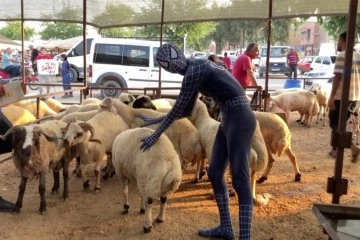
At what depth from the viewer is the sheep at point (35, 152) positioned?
5012 millimetres

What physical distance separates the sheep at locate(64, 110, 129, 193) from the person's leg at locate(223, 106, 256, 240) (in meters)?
2.36

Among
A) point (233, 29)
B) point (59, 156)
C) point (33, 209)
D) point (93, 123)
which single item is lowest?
point (33, 209)

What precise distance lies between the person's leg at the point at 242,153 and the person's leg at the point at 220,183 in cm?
25

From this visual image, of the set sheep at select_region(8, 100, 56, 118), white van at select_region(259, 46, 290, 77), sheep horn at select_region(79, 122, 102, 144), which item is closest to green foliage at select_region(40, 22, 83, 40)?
white van at select_region(259, 46, 290, 77)

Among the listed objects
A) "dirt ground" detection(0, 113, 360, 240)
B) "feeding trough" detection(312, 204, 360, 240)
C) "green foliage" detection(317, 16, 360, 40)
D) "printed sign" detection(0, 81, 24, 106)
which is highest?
"green foliage" detection(317, 16, 360, 40)

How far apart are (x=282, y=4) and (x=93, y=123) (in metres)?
4.64

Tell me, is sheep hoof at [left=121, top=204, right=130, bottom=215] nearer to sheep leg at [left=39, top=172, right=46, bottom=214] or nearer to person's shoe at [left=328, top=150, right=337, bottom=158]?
sheep leg at [left=39, top=172, right=46, bottom=214]

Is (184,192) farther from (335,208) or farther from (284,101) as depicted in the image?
(284,101)

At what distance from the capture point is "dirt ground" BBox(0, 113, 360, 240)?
4621 mm

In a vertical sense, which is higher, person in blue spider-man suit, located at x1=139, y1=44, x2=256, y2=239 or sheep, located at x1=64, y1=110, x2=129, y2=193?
person in blue spider-man suit, located at x1=139, y1=44, x2=256, y2=239

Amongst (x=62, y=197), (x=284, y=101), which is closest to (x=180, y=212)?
(x=62, y=197)

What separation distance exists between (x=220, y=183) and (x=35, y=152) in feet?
7.76

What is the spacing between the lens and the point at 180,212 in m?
5.23

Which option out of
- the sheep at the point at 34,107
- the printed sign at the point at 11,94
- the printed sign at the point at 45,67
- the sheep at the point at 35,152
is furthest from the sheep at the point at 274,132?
the printed sign at the point at 45,67
